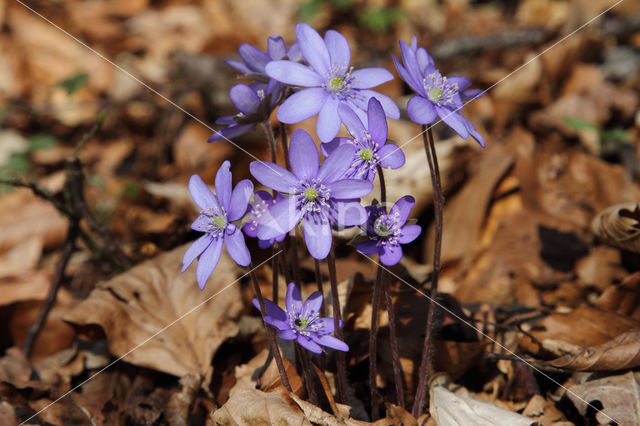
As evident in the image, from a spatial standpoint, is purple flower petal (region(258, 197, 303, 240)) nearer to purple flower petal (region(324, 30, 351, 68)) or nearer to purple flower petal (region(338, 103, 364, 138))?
purple flower petal (region(338, 103, 364, 138))

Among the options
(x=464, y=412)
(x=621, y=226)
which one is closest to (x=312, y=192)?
(x=464, y=412)

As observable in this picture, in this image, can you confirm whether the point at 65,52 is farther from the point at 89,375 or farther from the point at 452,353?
the point at 452,353

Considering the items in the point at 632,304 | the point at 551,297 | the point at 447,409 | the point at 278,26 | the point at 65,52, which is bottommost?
the point at 447,409

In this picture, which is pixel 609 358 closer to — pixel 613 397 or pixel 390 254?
pixel 613 397

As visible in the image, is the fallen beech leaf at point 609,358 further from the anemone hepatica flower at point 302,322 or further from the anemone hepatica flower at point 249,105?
the anemone hepatica flower at point 249,105

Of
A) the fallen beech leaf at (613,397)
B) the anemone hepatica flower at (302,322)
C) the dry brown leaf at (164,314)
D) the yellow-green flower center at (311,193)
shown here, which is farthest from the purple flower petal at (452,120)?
the dry brown leaf at (164,314)

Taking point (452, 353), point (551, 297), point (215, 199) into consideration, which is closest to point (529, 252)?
point (551, 297)
